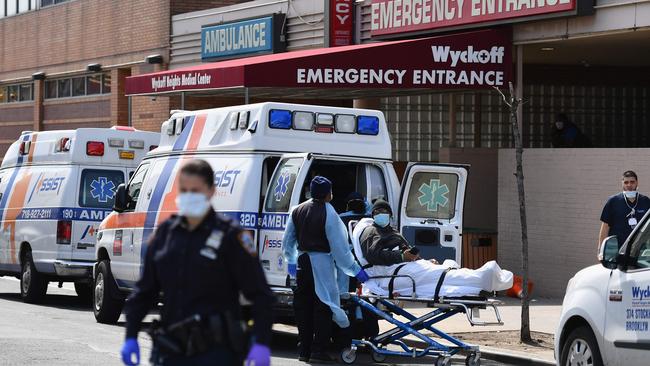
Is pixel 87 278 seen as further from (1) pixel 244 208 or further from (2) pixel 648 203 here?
(2) pixel 648 203

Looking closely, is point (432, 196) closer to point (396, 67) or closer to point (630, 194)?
point (630, 194)

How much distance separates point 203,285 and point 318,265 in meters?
6.44

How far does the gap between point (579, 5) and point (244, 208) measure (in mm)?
6840

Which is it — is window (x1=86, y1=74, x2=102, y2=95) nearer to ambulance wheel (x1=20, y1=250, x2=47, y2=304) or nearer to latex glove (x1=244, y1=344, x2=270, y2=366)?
ambulance wheel (x1=20, y1=250, x2=47, y2=304)

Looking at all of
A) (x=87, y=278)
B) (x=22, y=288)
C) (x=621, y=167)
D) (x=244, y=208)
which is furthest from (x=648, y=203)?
(x=22, y=288)

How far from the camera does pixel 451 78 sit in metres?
20.1

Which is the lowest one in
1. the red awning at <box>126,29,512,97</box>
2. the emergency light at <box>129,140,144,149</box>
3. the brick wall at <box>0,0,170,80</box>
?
the emergency light at <box>129,140,144,149</box>

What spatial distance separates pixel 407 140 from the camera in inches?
979

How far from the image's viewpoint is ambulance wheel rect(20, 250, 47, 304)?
19031 mm

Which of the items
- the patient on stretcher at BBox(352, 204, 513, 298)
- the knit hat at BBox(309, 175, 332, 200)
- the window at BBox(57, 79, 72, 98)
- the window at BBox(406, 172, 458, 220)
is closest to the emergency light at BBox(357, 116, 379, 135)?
the window at BBox(406, 172, 458, 220)

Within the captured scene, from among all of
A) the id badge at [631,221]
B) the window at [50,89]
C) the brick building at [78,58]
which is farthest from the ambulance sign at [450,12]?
the window at [50,89]

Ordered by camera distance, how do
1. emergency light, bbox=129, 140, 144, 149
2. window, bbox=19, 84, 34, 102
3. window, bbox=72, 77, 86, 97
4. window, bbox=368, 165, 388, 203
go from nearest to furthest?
window, bbox=368, 165, 388, 203 → emergency light, bbox=129, 140, 144, 149 → window, bbox=72, 77, 86, 97 → window, bbox=19, 84, 34, 102

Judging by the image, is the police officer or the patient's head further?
the patient's head

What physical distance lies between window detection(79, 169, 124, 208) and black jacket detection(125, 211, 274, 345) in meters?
12.5
